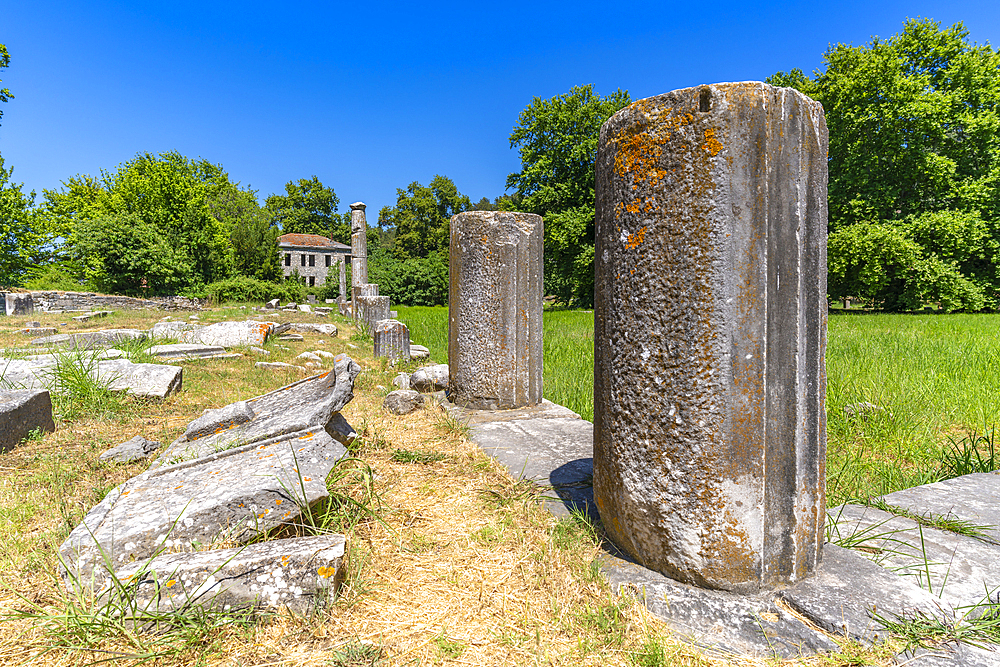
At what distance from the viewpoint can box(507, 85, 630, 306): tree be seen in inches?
962

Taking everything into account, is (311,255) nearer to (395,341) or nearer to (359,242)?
(359,242)

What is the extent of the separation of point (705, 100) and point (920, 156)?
24.8 meters

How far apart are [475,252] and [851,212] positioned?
904 inches

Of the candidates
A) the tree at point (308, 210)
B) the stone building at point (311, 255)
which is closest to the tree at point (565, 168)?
the stone building at point (311, 255)

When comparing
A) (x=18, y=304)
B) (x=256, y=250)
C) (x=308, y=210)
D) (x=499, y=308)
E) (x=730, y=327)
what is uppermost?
(x=308, y=210)

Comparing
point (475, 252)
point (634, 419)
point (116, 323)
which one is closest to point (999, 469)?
point (634, 419)

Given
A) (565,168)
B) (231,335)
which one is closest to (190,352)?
(231,335)

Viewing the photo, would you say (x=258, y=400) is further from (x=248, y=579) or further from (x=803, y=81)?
(x=803, y=81)

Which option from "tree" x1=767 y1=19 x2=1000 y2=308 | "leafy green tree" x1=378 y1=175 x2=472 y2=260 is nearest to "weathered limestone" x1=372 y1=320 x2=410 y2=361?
"tree" x1=767 y1=19 x2=1000 y2=308

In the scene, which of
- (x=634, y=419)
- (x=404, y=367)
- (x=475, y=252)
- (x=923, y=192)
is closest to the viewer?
(x=634, y=419)

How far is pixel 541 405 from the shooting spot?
4637 millimetres

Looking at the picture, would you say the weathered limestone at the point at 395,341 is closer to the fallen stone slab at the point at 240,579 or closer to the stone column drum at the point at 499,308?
the stone column drum at the point at 499,308

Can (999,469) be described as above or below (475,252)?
below

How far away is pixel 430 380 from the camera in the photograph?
18.5 feet
